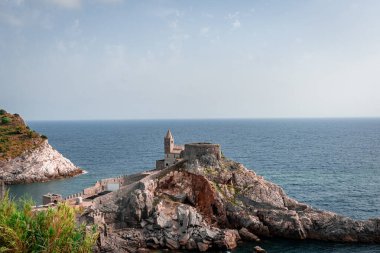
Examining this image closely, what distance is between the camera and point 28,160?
304ft

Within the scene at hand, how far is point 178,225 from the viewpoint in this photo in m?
50.9

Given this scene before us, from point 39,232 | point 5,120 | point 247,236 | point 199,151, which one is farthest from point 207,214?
point 5,120

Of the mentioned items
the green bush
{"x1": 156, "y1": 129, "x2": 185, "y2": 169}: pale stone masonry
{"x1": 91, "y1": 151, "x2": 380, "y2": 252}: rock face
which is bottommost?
{"x1": 91, "y1": 151, "x2": 380, "y2": 252}: rock face

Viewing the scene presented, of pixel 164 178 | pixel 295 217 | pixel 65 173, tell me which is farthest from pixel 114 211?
pixel 65 173

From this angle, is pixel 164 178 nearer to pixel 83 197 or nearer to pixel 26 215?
pixel 83 197

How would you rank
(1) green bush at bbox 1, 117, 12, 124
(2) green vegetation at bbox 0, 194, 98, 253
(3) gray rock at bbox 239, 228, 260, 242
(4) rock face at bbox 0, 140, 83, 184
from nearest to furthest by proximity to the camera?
(2) green vegetation at bbox 0, 194, 98, 253 → (3) gray rock at bbox 239, 228, 260, 242 → (4) rock face at bbox 0, 140, 83, 184 → (1) green bush at bbox 1, 117, 12, 124

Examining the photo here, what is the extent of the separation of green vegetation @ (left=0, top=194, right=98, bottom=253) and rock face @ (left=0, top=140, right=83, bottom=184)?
57956 mm

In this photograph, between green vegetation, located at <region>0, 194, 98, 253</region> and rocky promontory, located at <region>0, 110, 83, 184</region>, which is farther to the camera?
rocky promontory, located at <region>0, 110, 83, 184</region>

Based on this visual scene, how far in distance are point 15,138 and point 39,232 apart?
255 ft

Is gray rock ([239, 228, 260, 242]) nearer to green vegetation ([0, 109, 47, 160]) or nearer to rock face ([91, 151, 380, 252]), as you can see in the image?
rock face ([91, 151, 380, 252])

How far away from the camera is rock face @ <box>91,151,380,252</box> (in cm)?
4922

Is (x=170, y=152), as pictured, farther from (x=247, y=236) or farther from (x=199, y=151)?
(x=247, y=236)

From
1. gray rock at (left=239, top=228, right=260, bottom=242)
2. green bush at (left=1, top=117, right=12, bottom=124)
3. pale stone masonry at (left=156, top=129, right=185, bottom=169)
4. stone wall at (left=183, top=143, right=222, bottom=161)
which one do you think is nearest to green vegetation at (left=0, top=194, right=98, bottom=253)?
gray rock at (left=239, top=228, right=260, bottom=242)

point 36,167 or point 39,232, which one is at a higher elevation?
point 39,232
